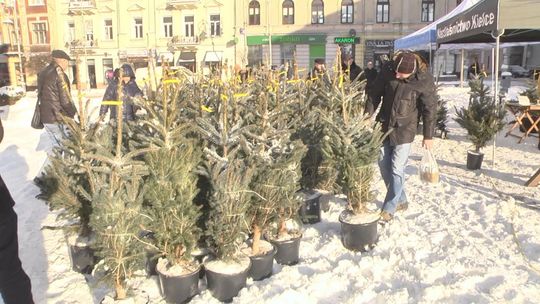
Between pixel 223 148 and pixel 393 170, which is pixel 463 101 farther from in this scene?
pixel 223 148

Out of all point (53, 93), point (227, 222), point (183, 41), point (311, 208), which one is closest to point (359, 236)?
point (311, 208)

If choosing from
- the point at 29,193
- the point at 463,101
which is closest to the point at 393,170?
the point at 29,193

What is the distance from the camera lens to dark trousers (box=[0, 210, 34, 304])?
91.7 inches

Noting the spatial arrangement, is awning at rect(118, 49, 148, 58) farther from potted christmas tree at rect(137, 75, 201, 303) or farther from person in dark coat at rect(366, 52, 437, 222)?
potted christmas tree at rect(137, 75, 201, 303)

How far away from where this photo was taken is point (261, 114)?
13.7 feet

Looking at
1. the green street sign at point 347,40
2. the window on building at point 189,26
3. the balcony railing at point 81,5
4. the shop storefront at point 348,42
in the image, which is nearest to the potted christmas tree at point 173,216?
the shop storefront at point 348,42

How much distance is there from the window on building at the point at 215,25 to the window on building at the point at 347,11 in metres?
10.2

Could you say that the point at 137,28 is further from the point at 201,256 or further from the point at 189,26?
the point at 201,256

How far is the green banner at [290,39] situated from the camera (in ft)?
122

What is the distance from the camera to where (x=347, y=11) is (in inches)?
1465

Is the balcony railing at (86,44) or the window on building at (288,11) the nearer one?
the window on building at (288,11)

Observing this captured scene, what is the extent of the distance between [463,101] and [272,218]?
15.6 meters

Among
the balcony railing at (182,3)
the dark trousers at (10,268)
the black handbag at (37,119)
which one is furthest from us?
the balcony railing at (182,3)

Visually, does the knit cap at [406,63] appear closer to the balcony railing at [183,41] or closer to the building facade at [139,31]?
the building facade at [139,31]
